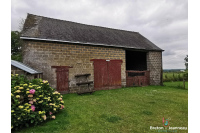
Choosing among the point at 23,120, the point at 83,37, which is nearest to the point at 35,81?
the point at 23,120

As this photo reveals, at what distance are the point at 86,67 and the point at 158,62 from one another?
789 centimetres

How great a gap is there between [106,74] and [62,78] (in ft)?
11.9

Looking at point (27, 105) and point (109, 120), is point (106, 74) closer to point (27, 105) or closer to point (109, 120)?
point (109, 120)

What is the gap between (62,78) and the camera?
845cm

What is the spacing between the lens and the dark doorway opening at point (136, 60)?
576 inches

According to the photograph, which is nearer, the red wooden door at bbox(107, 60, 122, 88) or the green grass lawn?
the green grass lawn

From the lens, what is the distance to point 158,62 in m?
12.6

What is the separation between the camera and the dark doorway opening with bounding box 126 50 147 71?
48.0 ft

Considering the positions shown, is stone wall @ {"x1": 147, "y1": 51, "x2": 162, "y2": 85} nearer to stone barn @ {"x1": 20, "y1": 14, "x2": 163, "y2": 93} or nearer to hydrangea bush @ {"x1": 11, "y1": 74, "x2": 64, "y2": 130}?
stone barn @ {"x1": 20, "y1": 14, "x2": 163, "y2": 93}

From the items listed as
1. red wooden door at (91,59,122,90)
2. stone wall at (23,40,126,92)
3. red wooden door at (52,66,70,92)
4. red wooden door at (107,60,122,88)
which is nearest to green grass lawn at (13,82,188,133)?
red wooden door at (52,66,70,92)

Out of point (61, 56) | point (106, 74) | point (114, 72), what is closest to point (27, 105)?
point (61, 56)

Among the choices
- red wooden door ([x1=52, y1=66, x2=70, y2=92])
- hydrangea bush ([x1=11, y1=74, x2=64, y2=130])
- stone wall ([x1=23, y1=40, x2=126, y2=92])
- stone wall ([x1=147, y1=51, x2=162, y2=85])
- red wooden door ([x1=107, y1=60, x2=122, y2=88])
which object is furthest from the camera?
stone wall ([x1=147, y1=51, x2=162, y2=85])

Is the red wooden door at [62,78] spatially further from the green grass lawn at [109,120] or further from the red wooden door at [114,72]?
the red wooden door at [114,72]

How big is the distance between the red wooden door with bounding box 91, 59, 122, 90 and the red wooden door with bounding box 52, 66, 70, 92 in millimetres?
2299
